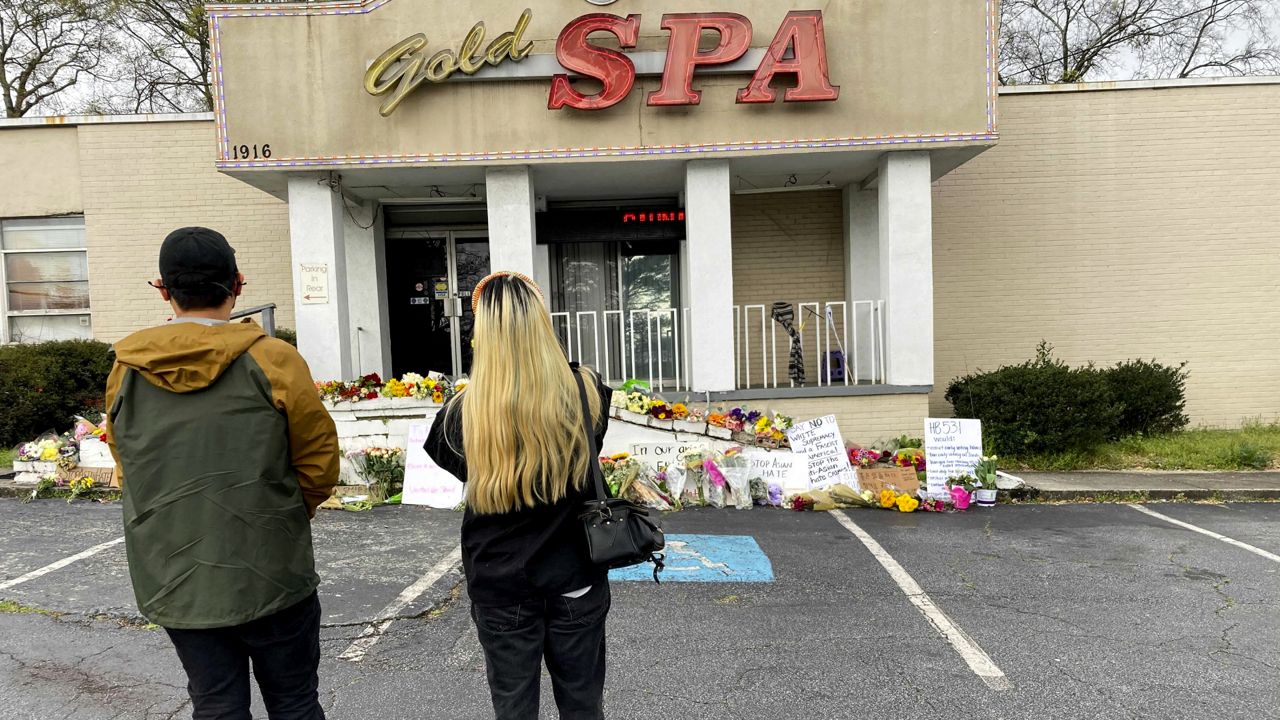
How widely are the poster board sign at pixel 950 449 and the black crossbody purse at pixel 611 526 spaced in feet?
17.7

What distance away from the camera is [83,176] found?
1005cm

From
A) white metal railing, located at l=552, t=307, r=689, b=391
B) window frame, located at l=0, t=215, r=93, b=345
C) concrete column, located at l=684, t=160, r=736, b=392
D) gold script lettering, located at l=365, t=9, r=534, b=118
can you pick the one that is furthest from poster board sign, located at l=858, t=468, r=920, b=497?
window frame, located at l=0, t=215, r=93, b=345

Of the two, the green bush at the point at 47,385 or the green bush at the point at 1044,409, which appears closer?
the green bush at the point at 1044,409

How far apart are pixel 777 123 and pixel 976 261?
160 inches

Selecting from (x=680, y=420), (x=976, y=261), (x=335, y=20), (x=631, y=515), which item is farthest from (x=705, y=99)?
(x=631, y=515)

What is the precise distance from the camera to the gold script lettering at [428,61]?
7.48 meters

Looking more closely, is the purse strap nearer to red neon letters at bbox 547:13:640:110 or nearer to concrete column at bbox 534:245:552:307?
red neon letters at bbox 547:13:640:110

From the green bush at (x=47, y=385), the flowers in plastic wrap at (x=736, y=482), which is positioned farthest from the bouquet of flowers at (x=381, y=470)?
the green bush at (x=47, y=385)

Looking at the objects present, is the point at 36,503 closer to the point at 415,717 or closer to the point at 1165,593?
the point at 415,717

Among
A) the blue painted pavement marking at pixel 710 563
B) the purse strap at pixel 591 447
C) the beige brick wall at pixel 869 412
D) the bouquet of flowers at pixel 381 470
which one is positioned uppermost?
the purse strap at pixel 591 447

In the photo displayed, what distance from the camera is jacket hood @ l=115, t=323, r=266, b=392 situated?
6.39ft

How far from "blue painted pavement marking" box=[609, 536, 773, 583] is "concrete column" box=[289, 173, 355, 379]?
446cm

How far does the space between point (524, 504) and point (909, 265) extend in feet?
22.3

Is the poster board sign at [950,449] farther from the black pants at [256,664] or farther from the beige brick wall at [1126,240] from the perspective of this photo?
the black pants at [256,664]
